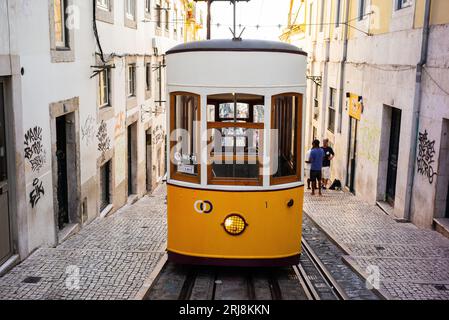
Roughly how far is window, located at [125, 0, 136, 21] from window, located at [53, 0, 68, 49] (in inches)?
198

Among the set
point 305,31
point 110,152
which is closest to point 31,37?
point 110,152

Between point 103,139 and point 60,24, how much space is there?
10.4 feet

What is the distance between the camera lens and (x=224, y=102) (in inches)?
262

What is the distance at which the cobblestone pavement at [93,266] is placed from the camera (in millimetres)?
5910

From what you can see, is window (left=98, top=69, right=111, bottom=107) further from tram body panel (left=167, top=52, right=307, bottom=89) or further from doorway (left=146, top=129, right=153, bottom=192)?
tram body panel (left=167, top=52, right=307, bottom=89)

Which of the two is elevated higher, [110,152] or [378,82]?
[378,82]

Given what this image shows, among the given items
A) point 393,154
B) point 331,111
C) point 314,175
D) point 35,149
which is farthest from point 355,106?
point 35,149

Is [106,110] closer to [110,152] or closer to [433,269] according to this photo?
[110,152]

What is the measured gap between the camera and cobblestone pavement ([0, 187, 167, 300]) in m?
5.91

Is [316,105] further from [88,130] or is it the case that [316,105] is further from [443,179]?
[88,130]

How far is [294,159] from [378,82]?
658cm

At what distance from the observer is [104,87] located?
39.3 feet

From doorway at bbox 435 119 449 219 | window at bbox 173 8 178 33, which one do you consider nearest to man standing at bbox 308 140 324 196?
doorway at bbox 435 119 449 219

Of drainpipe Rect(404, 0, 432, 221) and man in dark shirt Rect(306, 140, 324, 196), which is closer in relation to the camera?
drainpipe Rect(404, 0, 432, 221)
